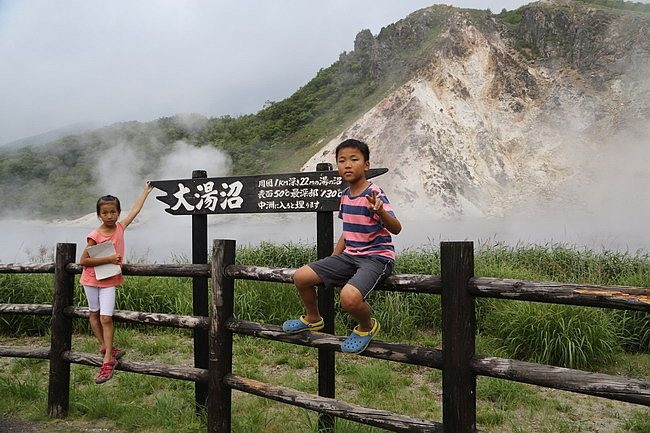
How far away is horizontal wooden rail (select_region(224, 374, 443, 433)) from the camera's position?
226 cm

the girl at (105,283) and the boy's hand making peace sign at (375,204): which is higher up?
the boy's hand making peace sign at (375,204)

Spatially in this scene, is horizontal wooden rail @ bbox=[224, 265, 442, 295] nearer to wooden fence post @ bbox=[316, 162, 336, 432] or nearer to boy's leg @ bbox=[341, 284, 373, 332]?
boy's leg @ bbox=[341, 284, 373, 332]

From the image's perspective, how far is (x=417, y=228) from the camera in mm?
23641

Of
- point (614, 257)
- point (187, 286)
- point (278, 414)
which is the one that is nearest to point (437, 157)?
point (614, 257)

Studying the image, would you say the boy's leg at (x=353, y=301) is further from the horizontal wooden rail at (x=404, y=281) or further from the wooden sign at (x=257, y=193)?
the wooden sign at (x=257, y=193)

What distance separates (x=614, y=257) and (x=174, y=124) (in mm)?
45934

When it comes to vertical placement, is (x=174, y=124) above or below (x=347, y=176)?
above

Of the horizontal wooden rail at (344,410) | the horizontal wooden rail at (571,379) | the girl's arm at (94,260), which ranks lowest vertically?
the horizontal wooden rail at (344,410)

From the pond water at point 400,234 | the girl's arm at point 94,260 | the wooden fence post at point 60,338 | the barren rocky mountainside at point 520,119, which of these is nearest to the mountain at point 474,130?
the barren rocky mountainside at point 520,119

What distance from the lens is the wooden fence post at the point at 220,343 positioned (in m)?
3.01

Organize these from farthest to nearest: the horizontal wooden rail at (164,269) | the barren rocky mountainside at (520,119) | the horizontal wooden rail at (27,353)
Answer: the barren rocky mountainside at (520,119) < the horizontal wooden rail at (27,353) < the horizontal wooden rail at (164,269)

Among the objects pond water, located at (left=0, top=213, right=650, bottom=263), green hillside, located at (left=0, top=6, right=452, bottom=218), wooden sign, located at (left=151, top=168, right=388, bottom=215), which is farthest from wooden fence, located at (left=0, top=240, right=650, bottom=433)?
green hillside, located at (left=0, top=6, right=452, bottom=218)

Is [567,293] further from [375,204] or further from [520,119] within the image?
[520,119]

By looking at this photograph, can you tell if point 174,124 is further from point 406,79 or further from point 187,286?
Answer: point 187,286
